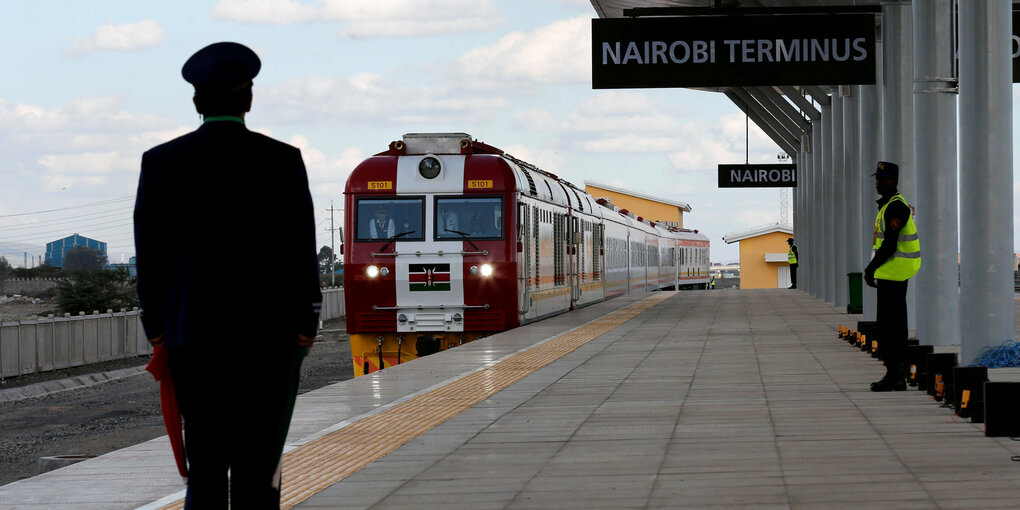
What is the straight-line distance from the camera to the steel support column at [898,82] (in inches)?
608

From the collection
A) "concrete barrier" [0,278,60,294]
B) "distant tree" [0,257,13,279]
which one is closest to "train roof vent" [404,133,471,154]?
"concrete barrier" [0,278,60,294]

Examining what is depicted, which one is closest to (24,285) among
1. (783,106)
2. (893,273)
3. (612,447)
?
(783,106)

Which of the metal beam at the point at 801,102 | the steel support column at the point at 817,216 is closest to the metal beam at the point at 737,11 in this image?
the metal beam at the point at 801,102

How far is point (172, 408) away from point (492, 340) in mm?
12924

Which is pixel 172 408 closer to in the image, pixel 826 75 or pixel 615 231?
pixel 826 75

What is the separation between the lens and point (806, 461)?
6668 mm

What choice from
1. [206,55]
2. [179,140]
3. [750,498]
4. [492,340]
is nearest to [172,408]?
[179,140]

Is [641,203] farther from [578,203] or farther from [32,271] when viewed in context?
[578,203]

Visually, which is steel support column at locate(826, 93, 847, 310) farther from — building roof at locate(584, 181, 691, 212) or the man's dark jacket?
building roof at locate(584, 181, 691, 212)

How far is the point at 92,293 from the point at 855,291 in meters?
32.1

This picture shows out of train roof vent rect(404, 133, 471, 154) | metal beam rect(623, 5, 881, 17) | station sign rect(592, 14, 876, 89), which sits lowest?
train roof vent rect(404, 133, 471, 154)

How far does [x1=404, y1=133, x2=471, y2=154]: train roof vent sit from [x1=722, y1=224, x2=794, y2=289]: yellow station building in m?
58.1

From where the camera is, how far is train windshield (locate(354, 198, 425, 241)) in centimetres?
1767

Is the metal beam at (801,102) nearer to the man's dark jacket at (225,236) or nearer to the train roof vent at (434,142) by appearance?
the train roof vent at (434,142)
